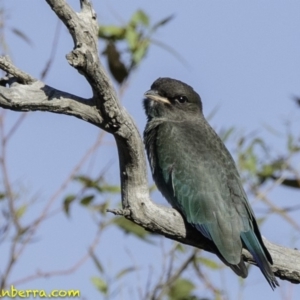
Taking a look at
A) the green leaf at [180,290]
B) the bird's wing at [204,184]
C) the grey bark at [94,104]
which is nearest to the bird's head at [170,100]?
the bird's wing at [204,184]

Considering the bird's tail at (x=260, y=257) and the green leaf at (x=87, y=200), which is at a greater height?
the bird's tail at (x=260, y=257)

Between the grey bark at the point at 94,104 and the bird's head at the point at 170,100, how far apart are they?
152 centimetres

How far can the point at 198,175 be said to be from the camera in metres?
7.36

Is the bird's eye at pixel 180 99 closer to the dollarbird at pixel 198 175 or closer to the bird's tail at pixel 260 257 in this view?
the dollarbird at pixel 198 175

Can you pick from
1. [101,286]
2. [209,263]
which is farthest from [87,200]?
[209,263]

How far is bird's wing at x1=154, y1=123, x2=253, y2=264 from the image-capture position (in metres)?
6.93

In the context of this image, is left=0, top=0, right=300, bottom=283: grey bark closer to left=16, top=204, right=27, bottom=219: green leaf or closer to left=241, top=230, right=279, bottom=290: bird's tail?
left=241, top=230, right=279, bottom=290: bird's tail

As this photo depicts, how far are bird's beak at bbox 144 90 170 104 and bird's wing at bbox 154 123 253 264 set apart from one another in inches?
14.4

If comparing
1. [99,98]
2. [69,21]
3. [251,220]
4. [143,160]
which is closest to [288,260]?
[251,220]

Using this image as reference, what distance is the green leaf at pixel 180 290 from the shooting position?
778 centimetres

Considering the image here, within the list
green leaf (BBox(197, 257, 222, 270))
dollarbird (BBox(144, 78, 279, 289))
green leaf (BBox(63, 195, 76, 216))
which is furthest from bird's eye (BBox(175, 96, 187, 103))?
green leaf (BBox(197, 257, 222, 270))

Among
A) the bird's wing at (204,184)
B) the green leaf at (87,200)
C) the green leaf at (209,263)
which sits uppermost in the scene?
the bird's wing at (204,184)

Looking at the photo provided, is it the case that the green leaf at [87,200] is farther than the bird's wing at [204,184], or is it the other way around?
the green leaf at [87,200]

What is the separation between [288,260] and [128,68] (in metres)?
2.10
